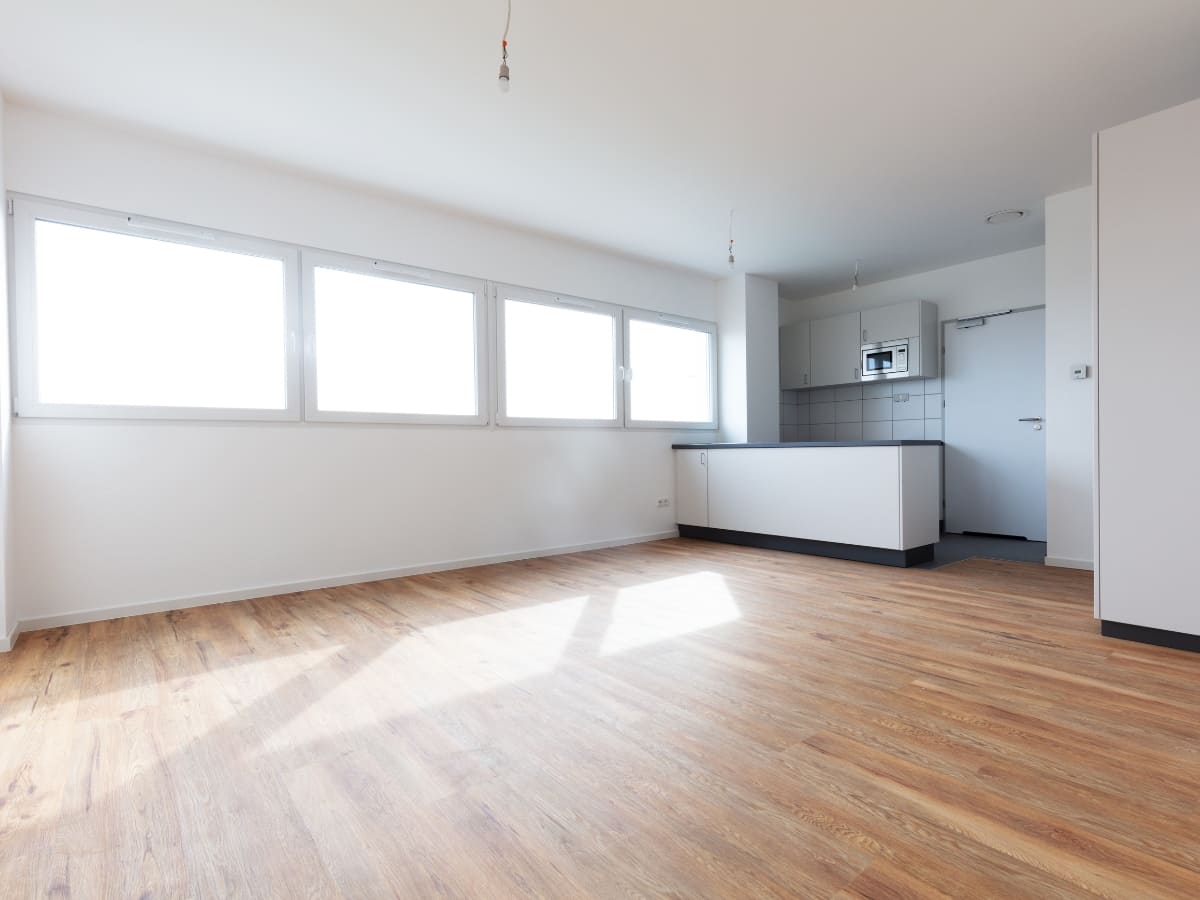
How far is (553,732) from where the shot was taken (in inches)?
68.1

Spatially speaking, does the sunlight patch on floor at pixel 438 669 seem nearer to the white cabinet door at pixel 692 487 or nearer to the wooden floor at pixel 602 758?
the wooden floor at pixel 602 758

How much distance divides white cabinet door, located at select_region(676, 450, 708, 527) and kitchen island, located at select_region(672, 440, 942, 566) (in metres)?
0.01

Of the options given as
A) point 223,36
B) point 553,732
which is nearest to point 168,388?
point 223,36

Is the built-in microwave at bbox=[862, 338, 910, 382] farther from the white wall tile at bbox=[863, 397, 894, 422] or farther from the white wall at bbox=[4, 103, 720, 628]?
the white wall at bbox=[4, 103, 720, 628]

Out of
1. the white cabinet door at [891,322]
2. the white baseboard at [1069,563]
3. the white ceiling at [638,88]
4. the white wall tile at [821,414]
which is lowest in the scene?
the white baseboard at [1069,563]

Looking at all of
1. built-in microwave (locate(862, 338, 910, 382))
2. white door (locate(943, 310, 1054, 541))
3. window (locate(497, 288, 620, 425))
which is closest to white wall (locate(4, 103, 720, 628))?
window (locate(497, 288, 620, 425))

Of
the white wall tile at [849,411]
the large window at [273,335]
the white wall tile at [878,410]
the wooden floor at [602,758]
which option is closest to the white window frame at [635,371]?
the large window at [273,335]

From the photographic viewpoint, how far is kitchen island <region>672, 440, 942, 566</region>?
4027 mm

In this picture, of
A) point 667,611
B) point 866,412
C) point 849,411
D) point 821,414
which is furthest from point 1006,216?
→ point 667,611

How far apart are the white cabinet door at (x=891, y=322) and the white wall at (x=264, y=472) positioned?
2675 millimetres

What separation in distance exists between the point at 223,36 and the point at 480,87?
983 mm

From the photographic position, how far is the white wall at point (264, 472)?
9.45ft

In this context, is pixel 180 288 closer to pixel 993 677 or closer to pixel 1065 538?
pixel 993 677

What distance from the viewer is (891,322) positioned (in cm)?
557
